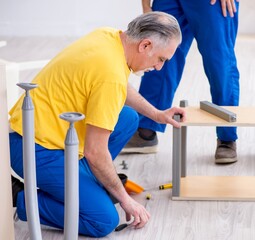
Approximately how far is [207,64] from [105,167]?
3.15 feet

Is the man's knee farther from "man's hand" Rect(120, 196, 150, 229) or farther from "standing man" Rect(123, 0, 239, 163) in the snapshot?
"standing man" Rect(123, 0, 239, 163)

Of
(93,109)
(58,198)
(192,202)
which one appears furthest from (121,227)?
(93,109)

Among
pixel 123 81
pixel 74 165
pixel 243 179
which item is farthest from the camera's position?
pixel 243 179

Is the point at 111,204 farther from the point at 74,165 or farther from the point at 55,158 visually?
the point at 74,165

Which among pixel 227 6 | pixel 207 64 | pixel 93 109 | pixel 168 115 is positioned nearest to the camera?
pixel 93 109

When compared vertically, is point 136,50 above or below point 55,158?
above

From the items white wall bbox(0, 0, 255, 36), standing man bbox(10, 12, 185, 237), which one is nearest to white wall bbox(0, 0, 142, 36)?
white wall bbox(0, 0, 255, 36)

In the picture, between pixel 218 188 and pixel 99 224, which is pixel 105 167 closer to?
pixel 99 224

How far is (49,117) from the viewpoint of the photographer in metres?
2.39

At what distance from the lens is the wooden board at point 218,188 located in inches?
108

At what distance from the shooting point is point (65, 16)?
19.9 feet

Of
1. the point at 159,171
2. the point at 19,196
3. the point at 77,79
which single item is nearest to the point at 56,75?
the point at 77,79

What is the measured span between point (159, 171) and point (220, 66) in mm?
504

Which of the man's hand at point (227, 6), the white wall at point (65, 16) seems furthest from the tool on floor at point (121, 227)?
the white wall at point (65, 16)
